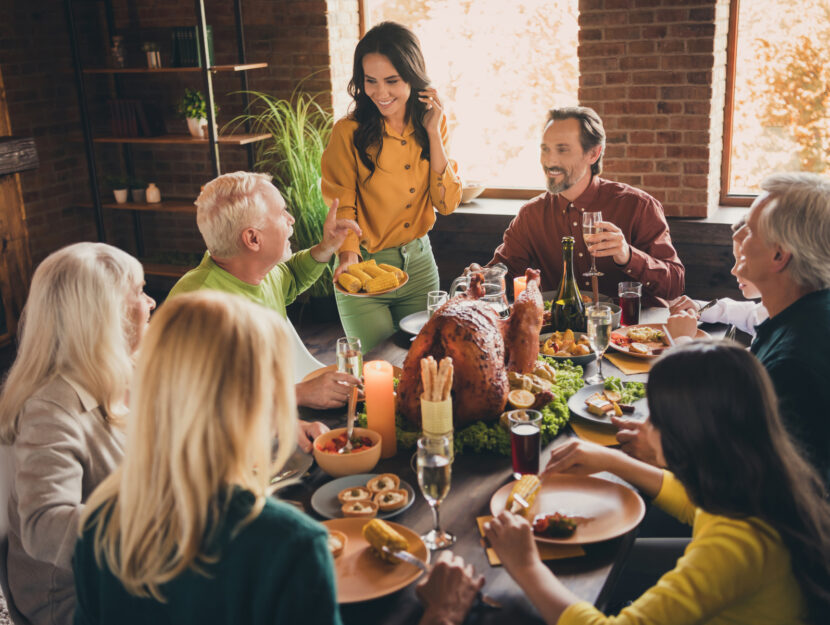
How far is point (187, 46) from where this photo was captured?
4.96 meters

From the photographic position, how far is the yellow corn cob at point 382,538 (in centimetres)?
144

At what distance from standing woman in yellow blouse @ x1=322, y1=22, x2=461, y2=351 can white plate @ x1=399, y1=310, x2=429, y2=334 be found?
486 millimetres

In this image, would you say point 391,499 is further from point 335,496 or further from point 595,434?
point 595,434

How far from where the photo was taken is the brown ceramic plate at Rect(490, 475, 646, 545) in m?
1.49

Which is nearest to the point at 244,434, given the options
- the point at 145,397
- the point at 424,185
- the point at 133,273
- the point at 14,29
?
the point at 145,397

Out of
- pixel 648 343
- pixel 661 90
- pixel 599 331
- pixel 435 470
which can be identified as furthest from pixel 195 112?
pixel 435 470

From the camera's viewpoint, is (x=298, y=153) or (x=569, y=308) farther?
(x=298, y=153)

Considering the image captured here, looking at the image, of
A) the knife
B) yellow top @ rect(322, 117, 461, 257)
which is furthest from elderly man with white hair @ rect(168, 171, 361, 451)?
the knife

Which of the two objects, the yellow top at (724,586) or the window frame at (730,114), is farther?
the window frame at (730,114)

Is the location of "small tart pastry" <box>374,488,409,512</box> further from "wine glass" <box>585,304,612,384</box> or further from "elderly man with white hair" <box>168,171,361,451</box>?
"elderly man with white hair" <box>168,171,361,451</box>

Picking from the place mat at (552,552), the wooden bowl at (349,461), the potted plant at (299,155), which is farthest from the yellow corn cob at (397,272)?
the potted plant at (299,155)

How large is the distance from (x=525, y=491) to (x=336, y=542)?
38 centimetres

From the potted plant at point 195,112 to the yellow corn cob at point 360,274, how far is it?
2.87m

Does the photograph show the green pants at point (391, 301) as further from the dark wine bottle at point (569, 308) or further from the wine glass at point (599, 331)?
the wine glass at point (599, 331)
